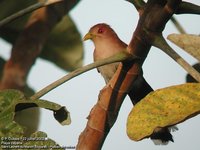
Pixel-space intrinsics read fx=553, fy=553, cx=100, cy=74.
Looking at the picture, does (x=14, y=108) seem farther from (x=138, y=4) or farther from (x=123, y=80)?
(x=138, y=4)

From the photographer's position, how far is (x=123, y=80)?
1990 millimetres

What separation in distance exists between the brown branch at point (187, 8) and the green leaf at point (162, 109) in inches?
14.1

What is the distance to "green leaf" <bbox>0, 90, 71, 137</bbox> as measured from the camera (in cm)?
190

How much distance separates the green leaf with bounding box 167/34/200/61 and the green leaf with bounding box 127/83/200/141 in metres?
0.14

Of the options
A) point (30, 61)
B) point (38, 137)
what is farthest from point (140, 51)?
point (30, 61)

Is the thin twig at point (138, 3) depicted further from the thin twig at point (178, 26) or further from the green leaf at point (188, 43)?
the thin twig at point (178, 26)

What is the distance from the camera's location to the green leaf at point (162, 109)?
1.63m

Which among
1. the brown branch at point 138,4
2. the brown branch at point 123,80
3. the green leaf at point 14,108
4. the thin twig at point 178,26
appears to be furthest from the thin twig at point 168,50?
the thin twig at point 178,26

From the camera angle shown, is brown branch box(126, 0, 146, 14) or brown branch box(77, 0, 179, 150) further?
brown branch box(126, 0, 146, 14)

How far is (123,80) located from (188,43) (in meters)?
0.32

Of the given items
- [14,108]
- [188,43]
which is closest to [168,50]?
[188,43]

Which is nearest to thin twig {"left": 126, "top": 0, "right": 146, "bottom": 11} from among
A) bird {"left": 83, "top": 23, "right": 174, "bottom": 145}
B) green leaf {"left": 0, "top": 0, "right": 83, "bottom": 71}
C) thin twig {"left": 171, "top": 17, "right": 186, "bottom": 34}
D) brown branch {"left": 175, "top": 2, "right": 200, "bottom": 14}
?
brown branch {"left": 175, "top": 2, "right": 200, "bottom": 14}

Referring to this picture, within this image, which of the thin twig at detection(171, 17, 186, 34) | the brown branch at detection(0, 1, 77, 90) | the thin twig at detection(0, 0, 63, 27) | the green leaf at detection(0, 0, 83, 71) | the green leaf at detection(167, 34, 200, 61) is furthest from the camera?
the green leaf at detection(0, 0, 83, 71)

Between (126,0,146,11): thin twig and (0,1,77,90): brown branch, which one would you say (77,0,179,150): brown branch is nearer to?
(126,0,146,11): thin twig
